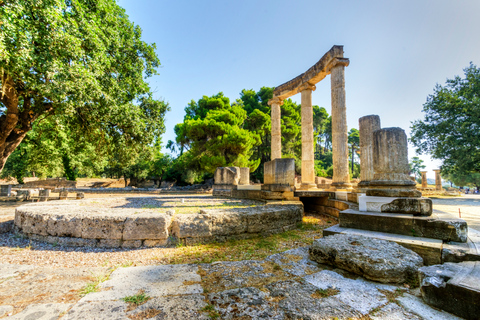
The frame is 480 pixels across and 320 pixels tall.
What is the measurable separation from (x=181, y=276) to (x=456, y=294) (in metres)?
2.44

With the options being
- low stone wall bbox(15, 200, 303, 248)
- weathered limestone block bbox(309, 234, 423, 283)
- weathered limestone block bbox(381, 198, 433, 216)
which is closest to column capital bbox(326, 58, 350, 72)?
weathered limestone block bbox(381, 198, 433, 216)

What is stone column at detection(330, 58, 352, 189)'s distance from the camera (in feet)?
31.7

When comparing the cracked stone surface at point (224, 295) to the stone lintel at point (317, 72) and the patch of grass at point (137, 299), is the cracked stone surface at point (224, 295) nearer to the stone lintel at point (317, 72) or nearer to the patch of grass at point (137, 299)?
the patch of grass at point (137, 299)

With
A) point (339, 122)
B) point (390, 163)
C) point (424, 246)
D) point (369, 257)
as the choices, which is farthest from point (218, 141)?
point (369, 257)

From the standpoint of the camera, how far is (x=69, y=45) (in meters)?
5.68

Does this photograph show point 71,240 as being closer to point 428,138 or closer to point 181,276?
point 181,276

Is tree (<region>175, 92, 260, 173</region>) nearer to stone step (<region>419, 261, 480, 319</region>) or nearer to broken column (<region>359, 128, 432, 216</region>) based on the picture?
broken column (<region>359, 128, 432, 216</region>)

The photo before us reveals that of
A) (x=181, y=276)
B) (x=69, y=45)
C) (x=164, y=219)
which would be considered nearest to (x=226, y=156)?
(x=69, y=45)

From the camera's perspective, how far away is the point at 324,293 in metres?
1.98

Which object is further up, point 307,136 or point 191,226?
point 307,136

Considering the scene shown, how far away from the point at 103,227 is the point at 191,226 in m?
1.57

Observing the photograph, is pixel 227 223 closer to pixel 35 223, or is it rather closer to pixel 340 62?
pixel 35 223

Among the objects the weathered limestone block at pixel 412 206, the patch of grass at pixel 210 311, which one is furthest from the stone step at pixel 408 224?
the patch of grass at pixel 210 311

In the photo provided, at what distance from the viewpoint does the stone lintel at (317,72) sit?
383 inches
